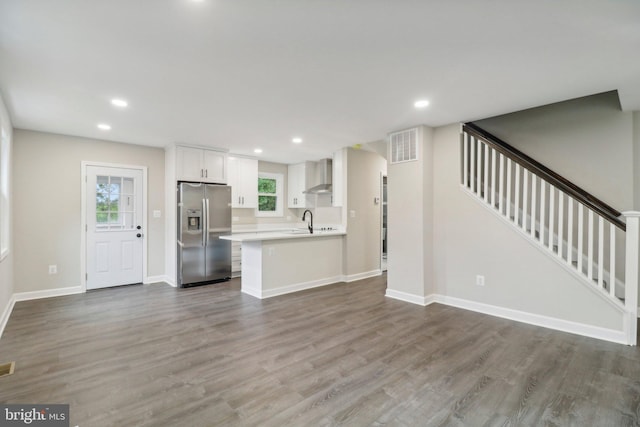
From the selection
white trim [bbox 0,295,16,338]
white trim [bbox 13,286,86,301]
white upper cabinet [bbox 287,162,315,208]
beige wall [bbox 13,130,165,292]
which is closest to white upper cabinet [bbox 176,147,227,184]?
beige wall [bbox 13,130,165,292]

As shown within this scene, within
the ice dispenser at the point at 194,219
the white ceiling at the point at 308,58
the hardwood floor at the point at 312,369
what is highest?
the white ceiling at the point at 308,58

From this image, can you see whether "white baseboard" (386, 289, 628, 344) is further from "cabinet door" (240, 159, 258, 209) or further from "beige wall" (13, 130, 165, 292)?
"beige wall" (13, 130, 165, 292)

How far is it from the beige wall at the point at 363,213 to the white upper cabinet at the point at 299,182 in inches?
54.3

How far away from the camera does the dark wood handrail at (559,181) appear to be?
302cm

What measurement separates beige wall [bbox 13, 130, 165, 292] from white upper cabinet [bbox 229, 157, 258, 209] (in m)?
2.03

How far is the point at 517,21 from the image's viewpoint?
1879mm

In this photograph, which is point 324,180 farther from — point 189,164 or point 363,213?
point 189,164

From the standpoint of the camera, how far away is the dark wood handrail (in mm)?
3020

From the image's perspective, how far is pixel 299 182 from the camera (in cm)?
694

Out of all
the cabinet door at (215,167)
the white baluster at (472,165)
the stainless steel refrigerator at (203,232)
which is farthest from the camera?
the cabinet door at (215,167)

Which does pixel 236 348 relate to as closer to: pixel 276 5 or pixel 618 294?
pixel 276 5

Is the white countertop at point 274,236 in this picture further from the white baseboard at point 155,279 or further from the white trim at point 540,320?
the white trim at point 540,320

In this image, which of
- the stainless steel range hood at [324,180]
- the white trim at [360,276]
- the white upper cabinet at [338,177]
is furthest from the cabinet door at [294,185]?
the white trim at [360,276]

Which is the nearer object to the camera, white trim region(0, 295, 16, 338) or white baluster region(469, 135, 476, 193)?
white trim region(0, 295, 16, 338)
